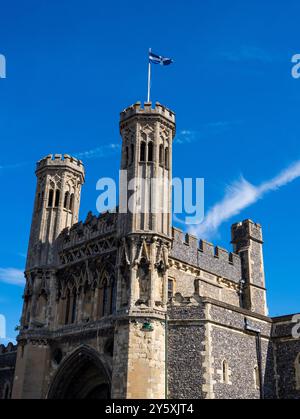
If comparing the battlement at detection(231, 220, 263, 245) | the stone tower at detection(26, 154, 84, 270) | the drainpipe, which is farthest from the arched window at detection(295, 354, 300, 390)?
the stone tower at detection(26, 154, 84, 270)

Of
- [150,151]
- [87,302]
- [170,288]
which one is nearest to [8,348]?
[87,302]

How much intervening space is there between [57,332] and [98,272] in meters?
3.82

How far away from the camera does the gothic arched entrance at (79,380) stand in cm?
2441

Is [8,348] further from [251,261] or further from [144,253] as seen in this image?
[251,261]

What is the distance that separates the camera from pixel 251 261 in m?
30.2

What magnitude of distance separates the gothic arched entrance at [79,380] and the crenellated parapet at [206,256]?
21.3 feet

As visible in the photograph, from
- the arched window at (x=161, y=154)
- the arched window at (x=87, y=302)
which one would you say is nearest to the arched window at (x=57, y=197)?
the arched window at (x=87, y=302)

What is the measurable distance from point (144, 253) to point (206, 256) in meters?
5.79

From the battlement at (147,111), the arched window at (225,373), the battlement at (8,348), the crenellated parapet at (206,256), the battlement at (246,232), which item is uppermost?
the battlement at (147,111)

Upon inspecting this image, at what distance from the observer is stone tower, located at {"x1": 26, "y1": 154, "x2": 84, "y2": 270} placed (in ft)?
93.4

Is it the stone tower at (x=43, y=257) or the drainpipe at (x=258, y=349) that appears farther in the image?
the stone tower at (x=43, y=257)

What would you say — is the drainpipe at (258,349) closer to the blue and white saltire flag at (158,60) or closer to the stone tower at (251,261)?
the stone tower at (251,261)
